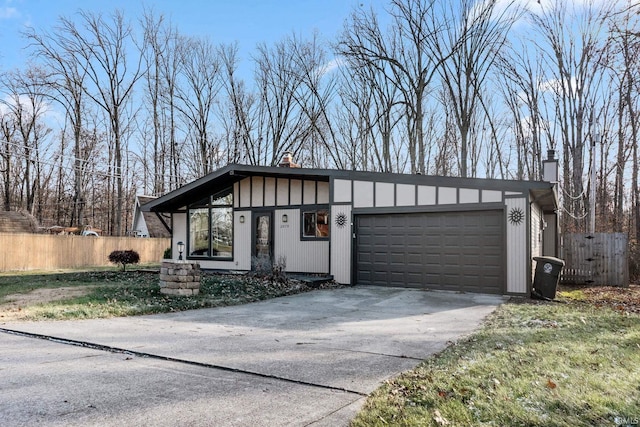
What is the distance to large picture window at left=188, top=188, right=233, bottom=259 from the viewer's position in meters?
14.6

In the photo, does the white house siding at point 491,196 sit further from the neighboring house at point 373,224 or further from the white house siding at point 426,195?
the white house siding at point 426,195

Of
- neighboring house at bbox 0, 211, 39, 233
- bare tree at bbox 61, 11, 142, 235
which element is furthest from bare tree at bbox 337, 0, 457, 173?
neighboring house at bbox 0, 211, 39, 233

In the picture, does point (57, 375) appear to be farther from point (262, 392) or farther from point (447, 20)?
point (447, 20)

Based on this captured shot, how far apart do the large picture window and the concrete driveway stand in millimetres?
6890

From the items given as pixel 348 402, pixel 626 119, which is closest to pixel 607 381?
pixel 348 402

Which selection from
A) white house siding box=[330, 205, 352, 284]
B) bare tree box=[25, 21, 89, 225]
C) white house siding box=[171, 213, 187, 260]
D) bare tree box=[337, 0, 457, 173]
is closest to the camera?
white house siding box=[330, 205, 352, 284]

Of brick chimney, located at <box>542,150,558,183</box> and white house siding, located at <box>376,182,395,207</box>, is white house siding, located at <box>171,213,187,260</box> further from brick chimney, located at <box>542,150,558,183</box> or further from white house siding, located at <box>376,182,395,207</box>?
brick chimney, located at <box>542,150,558,183</box>

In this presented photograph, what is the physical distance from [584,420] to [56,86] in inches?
1177

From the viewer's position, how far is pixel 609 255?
13.0 metres

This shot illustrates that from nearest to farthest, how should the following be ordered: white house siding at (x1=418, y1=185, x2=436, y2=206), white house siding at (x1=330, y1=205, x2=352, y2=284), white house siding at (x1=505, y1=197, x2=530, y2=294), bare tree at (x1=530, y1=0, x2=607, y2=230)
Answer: white house siding at (x1=505, y1=197, x2=530, y2=294) → white house siding at (x1=418, y1=185, x2=436, y2=206) → white house siding at (x1=330, y1=205, x2=352, y2=284) → bare tree at (x1=530, y1=0, x2=607, y2=230)

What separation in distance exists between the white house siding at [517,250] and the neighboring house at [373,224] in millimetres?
20

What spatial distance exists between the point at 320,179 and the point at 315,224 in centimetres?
130

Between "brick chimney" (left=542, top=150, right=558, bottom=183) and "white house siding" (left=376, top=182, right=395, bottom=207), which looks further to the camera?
"brick chimney" (left=542, top=150, right=558, bottom=183)

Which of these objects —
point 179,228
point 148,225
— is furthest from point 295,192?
point 148,225
